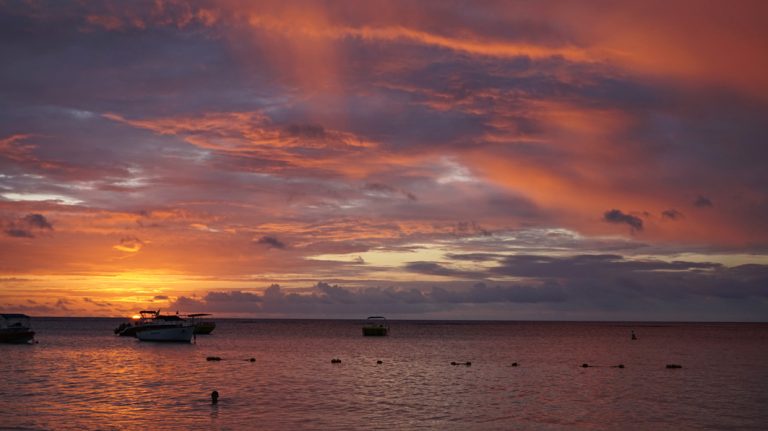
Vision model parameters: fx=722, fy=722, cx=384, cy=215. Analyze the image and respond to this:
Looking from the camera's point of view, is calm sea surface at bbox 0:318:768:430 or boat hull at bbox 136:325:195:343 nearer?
calm sea surface at bbox 0:318:768:430

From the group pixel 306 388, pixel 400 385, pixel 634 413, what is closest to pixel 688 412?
pixel 634 413

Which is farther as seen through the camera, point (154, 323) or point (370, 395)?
point (154, 323)

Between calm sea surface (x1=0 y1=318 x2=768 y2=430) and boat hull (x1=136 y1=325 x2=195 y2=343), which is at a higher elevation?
boat hull (x1=136 y1=325 x2=195 y2=343)

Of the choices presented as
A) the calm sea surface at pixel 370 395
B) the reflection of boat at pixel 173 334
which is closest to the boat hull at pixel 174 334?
the reflection of boat at pixel 173 334

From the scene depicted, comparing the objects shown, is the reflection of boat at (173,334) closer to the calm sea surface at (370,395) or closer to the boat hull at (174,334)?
the boat hull at (174,334)

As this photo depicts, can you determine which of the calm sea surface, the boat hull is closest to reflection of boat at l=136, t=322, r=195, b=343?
the boat hull

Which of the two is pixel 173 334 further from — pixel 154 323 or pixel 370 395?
pixel 370 395

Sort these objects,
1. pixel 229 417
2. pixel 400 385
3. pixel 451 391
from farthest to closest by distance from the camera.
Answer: pixel 400 385 → pixel 451 391 → pixel 229 417

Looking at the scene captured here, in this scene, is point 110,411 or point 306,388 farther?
point 306,388

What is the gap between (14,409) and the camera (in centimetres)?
4603

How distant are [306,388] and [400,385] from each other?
8631 millimetres

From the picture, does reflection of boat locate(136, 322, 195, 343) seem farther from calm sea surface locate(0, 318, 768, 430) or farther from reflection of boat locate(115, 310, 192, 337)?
calm sea surface locate(0, 318, 768, 430)

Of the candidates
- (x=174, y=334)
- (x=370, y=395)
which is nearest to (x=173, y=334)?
(x=174, y=334)

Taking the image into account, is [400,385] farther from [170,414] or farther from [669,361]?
[669,361]
